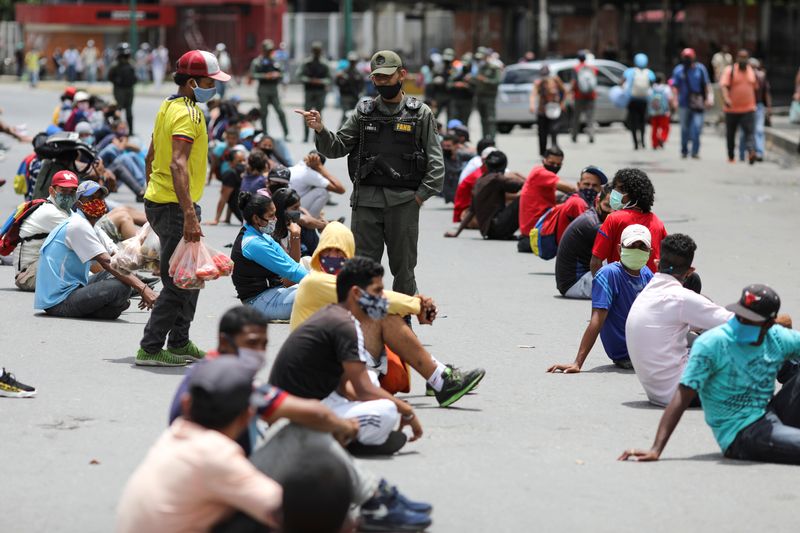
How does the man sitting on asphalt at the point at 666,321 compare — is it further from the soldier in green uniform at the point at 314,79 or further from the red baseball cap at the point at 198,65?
the soldier in green uniform at the point at 314,79

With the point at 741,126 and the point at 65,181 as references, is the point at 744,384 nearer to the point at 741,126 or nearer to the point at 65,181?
the point at 65,181

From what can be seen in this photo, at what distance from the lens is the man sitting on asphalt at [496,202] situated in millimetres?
15961

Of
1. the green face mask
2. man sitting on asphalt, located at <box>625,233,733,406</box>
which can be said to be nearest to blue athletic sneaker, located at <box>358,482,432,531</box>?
man sitting on asphalt, located at <box>625,233,733,406</box>

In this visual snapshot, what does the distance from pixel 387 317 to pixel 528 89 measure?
2516 cm

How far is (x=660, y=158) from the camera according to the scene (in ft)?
87.1

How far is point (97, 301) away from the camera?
10.6 m

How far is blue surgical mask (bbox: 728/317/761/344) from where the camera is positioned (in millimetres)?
6824

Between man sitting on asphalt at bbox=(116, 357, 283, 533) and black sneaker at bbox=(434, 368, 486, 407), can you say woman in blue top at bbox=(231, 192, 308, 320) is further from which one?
man sitting on asphalt at bbox=(116, 357, 283, 533)

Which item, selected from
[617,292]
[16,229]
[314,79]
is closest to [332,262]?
A: [617,292]

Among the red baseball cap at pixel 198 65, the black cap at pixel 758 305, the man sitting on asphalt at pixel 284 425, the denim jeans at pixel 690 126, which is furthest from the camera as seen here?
the denim jeans at pixel 690 126

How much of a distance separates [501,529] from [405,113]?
4.14m

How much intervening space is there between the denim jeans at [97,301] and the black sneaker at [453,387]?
3.51 meters

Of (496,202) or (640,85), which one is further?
(640,85)

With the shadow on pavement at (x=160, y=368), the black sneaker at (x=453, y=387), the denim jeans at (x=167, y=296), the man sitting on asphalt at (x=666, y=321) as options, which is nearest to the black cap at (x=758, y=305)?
the man sitting on asphalt at (x=666, y=321)
